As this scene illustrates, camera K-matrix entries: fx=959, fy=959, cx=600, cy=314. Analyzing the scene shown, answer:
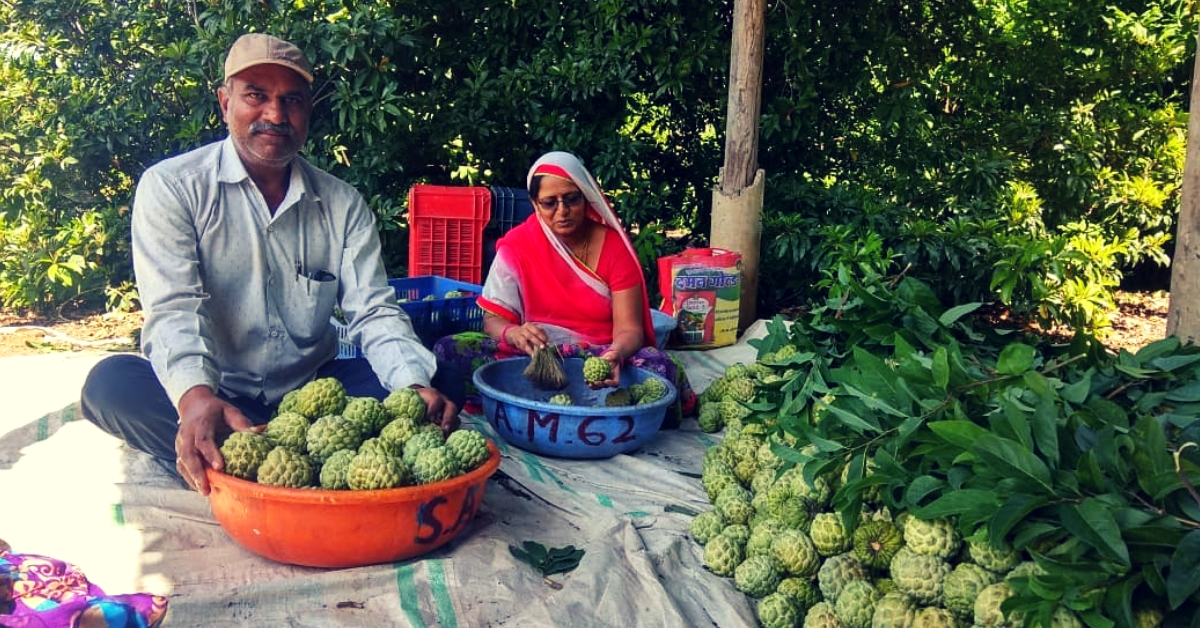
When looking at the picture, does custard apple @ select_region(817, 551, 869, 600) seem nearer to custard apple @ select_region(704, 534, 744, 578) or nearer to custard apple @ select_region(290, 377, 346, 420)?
custard apple @ select_region(704, 534, 744, 578)

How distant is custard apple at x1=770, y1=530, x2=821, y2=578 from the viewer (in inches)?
95.9

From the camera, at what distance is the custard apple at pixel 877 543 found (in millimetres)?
2316

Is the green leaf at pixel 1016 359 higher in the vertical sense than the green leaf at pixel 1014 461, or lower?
higher

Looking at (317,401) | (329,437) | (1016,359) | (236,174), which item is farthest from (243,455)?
(1016,359)

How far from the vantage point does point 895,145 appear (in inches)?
284

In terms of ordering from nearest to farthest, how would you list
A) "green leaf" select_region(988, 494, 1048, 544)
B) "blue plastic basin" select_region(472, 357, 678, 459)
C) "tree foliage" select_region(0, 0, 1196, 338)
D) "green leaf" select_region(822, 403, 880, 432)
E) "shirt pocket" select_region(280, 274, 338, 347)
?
"green leaf" select_region(988, 494, 1048, 544) → "green leaf" select_region(822, 403, 880, 432) → "shirt pocket" select_region(280, 274, 338, 347) → "blue plastic basin" select_region(472, 357, 678, 459) → "tree foliage" select_region(0, 0, 1196, 338)

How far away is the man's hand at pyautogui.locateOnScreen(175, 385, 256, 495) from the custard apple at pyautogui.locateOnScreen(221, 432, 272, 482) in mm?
25

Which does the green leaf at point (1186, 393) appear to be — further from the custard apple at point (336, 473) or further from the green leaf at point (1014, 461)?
the custard apple at point (336, 473)

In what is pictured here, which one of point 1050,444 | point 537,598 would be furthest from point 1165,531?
point 537,598

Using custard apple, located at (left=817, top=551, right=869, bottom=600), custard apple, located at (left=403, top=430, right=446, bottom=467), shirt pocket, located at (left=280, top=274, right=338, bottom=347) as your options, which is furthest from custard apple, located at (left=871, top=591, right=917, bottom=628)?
shirt pocket, located at (left=280, top=274, right=338, bottom=347)

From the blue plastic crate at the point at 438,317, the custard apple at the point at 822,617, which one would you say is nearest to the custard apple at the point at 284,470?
the custard apple at the point at 822,617

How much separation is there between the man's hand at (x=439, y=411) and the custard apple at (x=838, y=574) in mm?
1150

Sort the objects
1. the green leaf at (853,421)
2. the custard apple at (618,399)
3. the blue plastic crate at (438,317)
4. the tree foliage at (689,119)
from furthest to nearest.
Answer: the tree foliage at (689,119)
the blue plastic crate at (438,317)
the custard apple at (618,399)
the green leaf at (853,421)

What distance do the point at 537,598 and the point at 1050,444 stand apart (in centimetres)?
129
